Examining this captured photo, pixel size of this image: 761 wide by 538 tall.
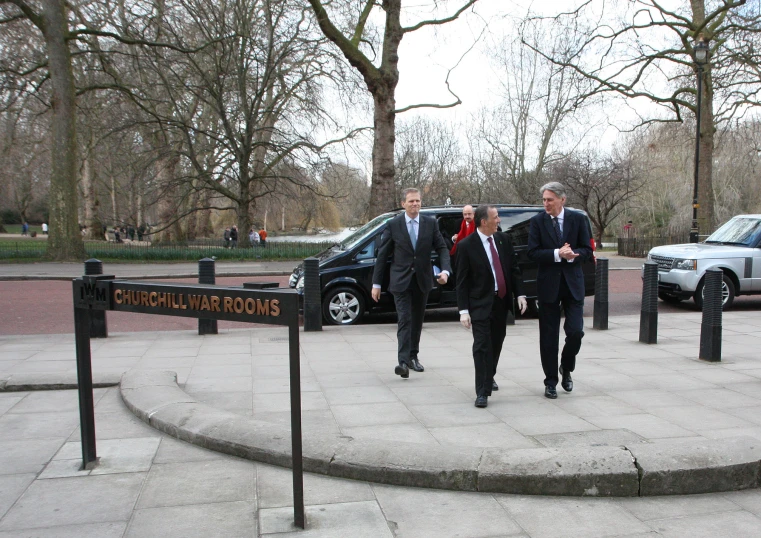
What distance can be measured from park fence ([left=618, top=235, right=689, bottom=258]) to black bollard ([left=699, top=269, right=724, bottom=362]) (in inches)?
1028

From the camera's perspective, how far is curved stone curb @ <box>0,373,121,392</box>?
6152 mm

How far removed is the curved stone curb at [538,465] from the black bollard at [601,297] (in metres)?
5.42

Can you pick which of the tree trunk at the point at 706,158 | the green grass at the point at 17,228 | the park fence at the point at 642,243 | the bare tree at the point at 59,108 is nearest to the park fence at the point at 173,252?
the bare tree at the point at 59,108

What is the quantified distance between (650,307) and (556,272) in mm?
3451

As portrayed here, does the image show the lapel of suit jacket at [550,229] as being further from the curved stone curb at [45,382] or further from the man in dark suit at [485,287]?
the curved stone curb at [45,382]

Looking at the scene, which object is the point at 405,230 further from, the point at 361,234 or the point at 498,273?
the point at 361,234

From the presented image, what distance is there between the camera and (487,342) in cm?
545

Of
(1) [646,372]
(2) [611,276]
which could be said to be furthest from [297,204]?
(1) [646,372]

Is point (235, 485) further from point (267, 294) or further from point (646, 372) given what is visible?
point (646, 372)

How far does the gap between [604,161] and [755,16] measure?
41.5 feet

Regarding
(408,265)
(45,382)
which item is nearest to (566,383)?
(408,265)

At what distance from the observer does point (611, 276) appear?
20.9 meters

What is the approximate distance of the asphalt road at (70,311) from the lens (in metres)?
10.8

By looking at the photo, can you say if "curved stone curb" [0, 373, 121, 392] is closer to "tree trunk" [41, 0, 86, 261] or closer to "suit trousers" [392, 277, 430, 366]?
"suit trousers" [392, 277, 430, 366]
